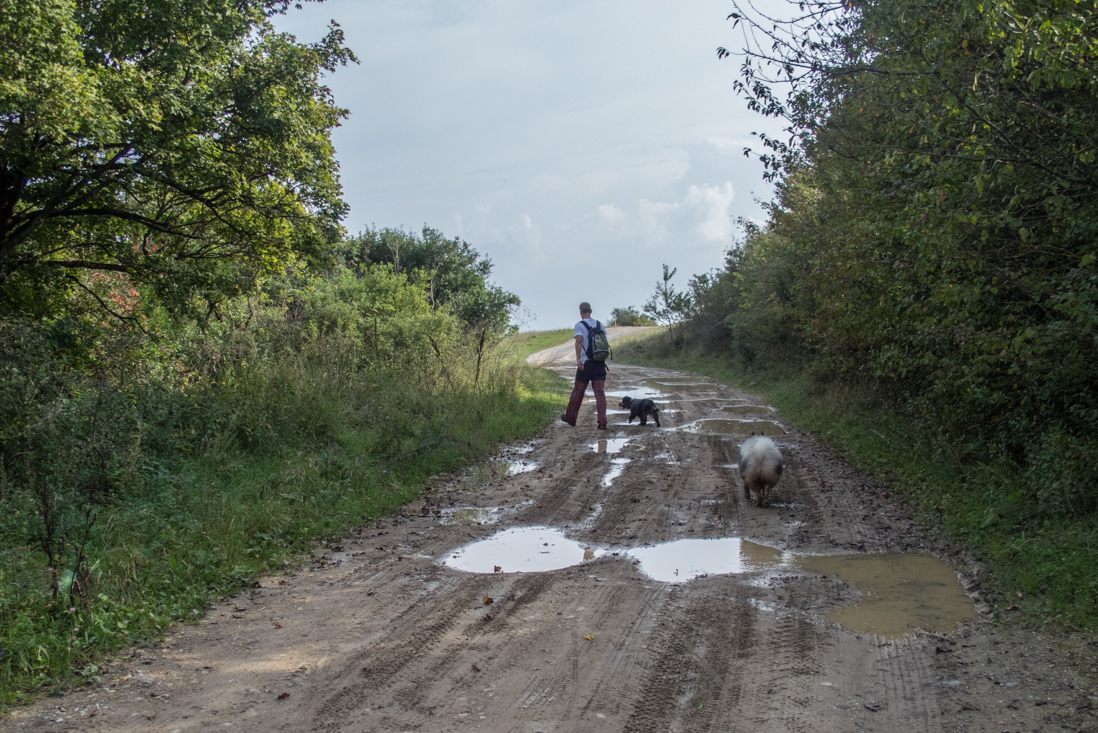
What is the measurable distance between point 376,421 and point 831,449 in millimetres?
7266

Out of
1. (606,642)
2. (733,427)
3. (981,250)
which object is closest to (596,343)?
(733,427)

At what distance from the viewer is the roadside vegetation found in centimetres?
514

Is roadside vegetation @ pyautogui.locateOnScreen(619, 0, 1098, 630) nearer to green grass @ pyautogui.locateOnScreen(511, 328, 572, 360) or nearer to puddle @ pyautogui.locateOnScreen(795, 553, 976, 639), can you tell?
puddle @ pyautogui.locateOnScreen(795, 553, 976, 639)

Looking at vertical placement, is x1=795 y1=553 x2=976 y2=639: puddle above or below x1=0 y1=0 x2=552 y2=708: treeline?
below

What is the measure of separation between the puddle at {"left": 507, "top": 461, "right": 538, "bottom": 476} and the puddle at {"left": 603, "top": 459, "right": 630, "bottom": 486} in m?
1.12

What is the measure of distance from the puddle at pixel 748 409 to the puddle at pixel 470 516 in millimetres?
9260

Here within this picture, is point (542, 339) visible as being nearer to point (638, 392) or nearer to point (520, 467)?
point (638, 392)

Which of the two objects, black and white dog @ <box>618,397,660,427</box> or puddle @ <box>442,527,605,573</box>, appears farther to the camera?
black and white dog @ <box>618,397,660,427</box>

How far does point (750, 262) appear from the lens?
26.7 m

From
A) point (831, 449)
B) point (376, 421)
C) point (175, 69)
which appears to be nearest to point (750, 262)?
point (831, 449)

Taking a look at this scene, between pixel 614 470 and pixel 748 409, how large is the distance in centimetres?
788

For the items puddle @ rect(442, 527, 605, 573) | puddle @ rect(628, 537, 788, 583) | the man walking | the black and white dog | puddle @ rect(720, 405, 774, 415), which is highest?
the man walking

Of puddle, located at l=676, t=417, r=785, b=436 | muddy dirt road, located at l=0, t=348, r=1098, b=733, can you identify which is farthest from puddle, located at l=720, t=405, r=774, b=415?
muddy dirt road, located at l=0, t=348, r=1098, b=733

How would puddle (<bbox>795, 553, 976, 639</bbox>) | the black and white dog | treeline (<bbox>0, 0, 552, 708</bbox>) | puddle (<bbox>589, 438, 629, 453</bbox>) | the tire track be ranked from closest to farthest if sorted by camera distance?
1. the tire track
2. puddle (<bbox>795, 553, 976, 639</bbox>)
3. treeline (<bbox>0, 0, 552, 708</bbox>)
4. puddle (<bbox>589, 438, 629, 453</bbox>)
5. the black and white dog
